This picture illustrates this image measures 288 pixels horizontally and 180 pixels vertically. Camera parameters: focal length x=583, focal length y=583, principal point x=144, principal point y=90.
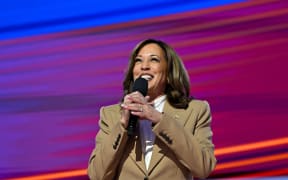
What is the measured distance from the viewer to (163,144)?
170 centimetres

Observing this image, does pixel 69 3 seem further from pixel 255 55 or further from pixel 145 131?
pixel 145 131

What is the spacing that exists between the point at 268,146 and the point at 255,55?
415 millimetres

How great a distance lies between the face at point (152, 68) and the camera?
1780mm

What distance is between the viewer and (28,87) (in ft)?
8.95

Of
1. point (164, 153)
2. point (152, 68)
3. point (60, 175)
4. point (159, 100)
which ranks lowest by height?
point (60, 175)

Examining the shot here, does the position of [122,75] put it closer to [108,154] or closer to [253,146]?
[253,146]

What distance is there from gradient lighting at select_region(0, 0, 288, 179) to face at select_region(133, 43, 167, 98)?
84 cm

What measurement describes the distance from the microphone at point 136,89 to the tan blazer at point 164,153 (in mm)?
41

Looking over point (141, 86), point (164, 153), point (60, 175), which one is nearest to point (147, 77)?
point (141, 86)

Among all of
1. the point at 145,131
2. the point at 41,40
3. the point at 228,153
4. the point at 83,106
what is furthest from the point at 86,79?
the point at 145,131

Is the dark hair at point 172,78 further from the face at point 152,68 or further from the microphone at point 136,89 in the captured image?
the microphone at point 136,89

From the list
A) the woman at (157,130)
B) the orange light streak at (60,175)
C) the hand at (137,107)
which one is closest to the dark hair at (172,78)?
the woman at (157,130)

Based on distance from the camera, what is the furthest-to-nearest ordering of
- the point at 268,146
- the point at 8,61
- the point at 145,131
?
the point at 8,61, the point at 268,146, the point at 145,131

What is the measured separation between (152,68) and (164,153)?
0.27 metres
